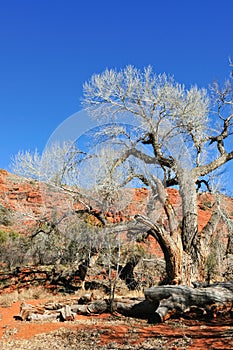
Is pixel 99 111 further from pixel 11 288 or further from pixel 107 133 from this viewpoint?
pixel 11 288

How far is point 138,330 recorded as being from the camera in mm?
5766

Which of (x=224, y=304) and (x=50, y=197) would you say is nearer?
(x=224, y=304)

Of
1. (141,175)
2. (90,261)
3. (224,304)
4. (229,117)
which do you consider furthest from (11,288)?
(229,117)

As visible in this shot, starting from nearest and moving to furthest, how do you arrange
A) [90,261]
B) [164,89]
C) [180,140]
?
[164,89] < [180,140] < [90,261]

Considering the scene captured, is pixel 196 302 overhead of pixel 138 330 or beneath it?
overhead

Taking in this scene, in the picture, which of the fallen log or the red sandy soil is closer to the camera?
the red sandy soil

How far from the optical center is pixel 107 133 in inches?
395

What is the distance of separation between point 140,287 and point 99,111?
18.9 ft

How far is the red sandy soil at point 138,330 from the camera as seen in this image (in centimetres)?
482

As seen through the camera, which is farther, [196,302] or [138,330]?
[196,302]

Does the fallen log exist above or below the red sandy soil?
above

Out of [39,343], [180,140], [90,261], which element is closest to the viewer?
[39,343]

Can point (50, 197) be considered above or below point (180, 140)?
below

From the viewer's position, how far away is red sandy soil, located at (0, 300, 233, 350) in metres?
4.82
